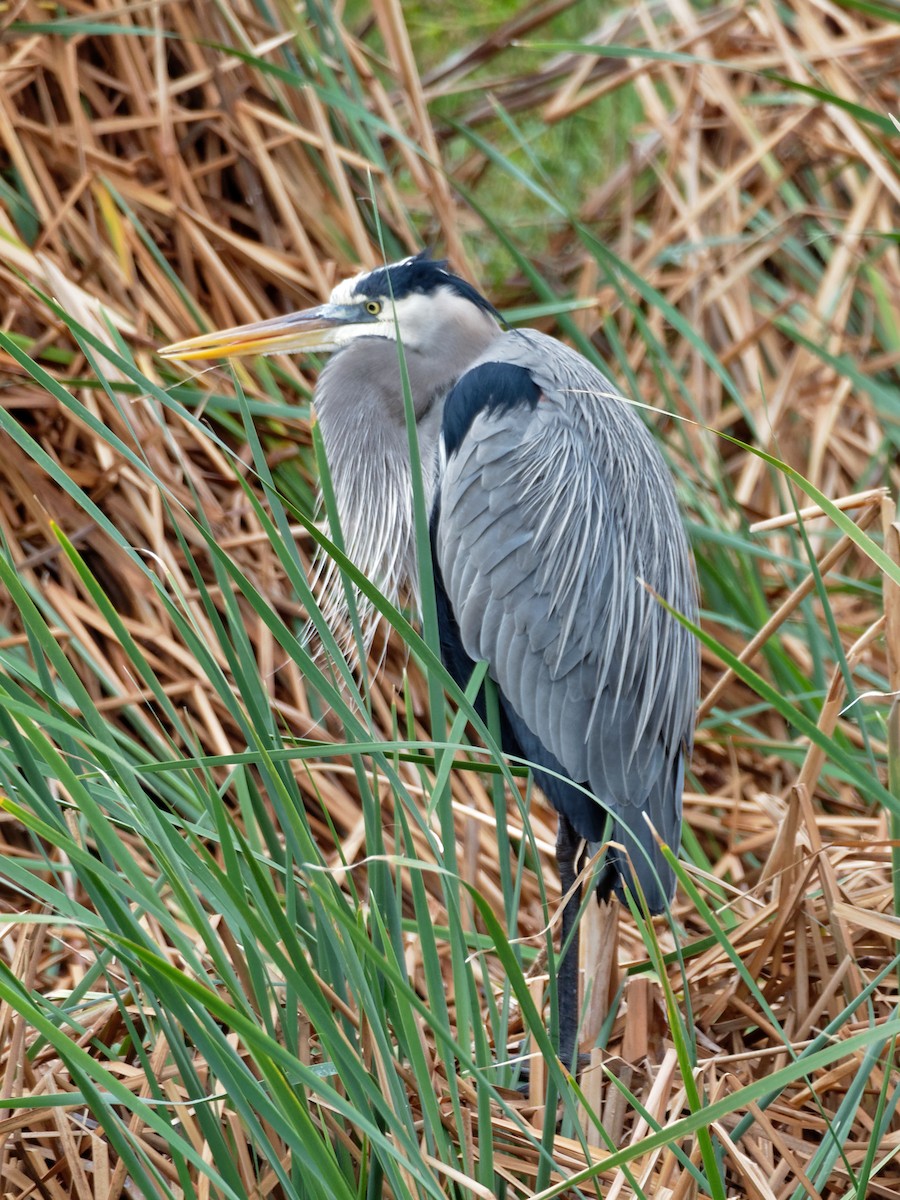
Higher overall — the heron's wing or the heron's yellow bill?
the heron's yellow bill

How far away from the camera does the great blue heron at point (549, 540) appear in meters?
1.84

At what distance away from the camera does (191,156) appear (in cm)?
263

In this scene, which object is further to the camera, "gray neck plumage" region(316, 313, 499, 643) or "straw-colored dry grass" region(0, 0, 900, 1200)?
"gray neck plumage" region(316, 313, 499, 643)

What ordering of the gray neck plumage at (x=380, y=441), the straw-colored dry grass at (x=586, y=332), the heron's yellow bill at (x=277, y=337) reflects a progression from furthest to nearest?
the gray neck plumage at (x=380, y=441)
the heron's yellow bill at (x=277, y=337)
the straw-colored dry grass at (x=586, y=332)

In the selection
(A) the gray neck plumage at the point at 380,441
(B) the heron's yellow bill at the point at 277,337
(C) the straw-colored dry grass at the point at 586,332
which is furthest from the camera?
(A) the gray neck plumage at the point at 380,441

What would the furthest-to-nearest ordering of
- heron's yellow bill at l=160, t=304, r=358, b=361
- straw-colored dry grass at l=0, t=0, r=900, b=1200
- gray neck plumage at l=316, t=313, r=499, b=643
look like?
gray neck plumage at l=316, t=313, r=499, b=643 < heron's yellow bill at l=160, t=304, r=358, b=361 < straw-colored dry grass at l=0, t=0, r=900, b=1200

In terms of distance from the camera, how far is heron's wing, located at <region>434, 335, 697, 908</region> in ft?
6.04

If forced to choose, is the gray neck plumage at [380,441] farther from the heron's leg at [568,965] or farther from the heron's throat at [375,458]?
the heron's leg at [568,965]

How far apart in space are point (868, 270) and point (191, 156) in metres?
1.59

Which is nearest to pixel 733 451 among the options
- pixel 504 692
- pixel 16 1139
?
pixel 504 692

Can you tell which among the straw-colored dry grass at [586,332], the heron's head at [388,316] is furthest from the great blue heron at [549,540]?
the straw-colored dry grass at [586,332]

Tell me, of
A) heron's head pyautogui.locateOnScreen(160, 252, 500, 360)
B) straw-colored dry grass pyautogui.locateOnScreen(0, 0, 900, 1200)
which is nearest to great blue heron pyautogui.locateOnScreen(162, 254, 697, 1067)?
heron's head pyautogui.locateOnScreen(160, 252, 500, 360)

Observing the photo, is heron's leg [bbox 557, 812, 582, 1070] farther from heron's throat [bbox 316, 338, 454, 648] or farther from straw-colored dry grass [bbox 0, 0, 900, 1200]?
heron's throat [bbox 316, 338, 454, 648]

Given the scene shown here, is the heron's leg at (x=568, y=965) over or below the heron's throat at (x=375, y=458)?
below
